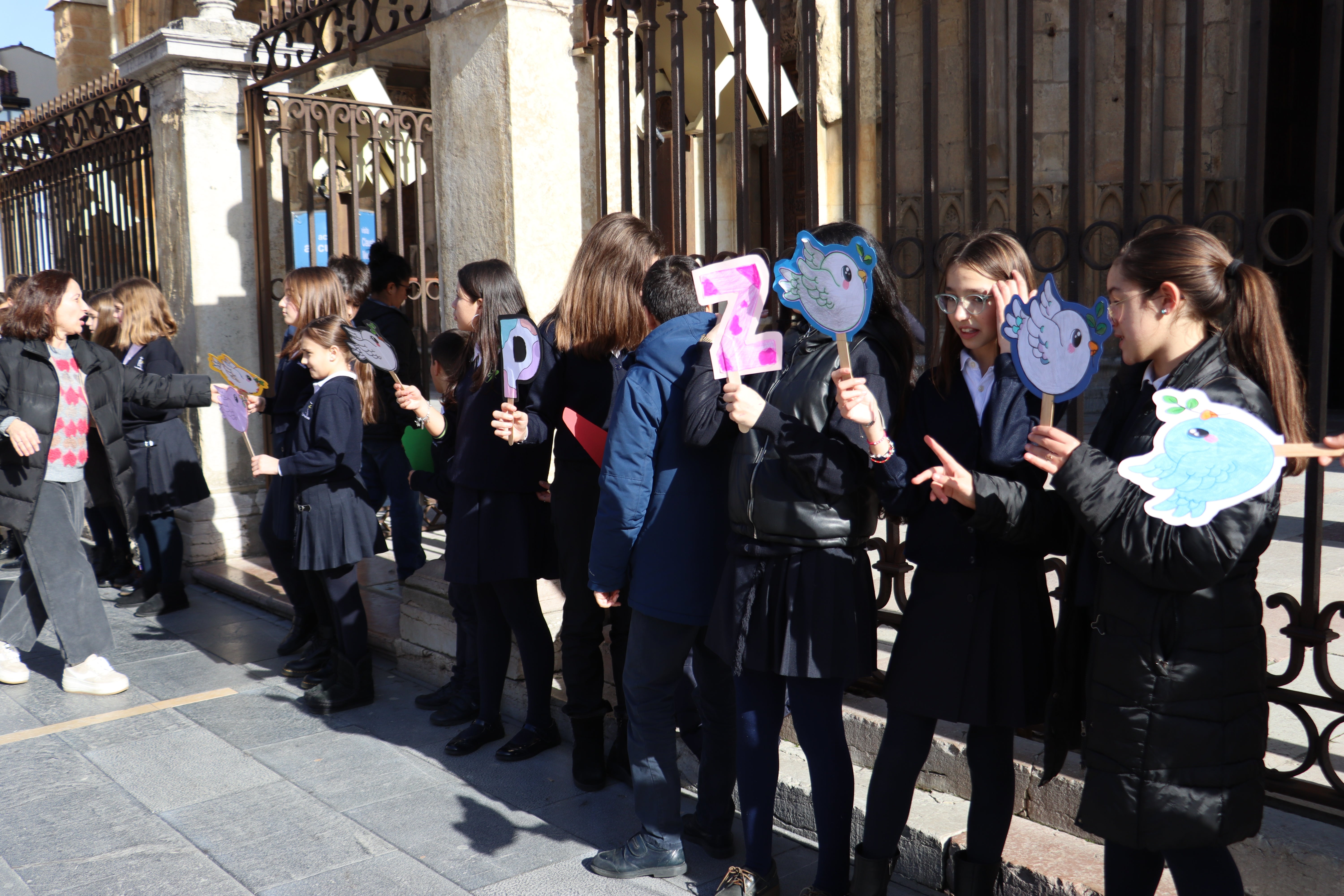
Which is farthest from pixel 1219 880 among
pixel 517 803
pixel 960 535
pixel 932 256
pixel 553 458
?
pixel 553 458

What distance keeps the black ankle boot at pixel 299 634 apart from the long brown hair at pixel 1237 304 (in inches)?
165

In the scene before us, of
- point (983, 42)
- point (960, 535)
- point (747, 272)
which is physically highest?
point (983, 42)

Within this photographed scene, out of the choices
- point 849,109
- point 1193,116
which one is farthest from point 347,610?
point 1193,116

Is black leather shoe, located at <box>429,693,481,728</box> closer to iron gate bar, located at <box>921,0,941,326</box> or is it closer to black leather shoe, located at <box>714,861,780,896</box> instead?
black leather shoe, located at <box>714,861,780,896</box>

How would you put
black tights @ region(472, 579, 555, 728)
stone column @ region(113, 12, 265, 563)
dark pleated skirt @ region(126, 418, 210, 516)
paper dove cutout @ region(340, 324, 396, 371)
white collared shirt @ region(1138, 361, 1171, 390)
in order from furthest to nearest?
stone column @ region(113, 12, 265, 563) < dark pleated skirt @ region(126, 418, 210, 516) < paper dove cutout @ region(340, 324, 396, 371) < black tights @ region(472, 579, 555, 728) < white collared shirt @ region(1138, 361, 1171, 390)

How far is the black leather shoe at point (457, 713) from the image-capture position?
434cm

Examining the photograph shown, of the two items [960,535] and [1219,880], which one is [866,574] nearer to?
[960,535]

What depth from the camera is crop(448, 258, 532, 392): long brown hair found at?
12.4ft

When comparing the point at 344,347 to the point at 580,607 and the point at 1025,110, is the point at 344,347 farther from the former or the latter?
Result: the point at 1025,110

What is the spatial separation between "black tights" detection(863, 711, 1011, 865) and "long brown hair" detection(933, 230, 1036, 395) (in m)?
0.77

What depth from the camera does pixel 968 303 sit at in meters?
2.50

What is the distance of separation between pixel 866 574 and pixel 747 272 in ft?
2.58

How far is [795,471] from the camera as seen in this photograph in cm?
265

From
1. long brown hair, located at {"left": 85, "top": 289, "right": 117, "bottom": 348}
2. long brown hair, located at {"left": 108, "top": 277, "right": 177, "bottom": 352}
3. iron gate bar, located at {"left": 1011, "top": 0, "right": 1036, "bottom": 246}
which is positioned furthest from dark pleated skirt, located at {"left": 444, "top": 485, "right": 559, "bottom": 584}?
long brown hair, located at {"left": 85, "top": 289, "right": 117, "bottom": 348}
